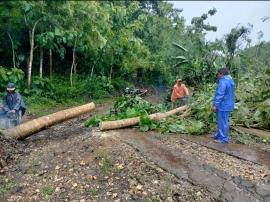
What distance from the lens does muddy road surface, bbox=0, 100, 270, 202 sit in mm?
5461

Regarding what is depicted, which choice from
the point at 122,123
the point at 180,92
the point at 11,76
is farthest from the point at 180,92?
the point at 11,76

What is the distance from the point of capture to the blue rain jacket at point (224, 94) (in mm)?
7770

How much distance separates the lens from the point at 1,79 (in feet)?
46.9

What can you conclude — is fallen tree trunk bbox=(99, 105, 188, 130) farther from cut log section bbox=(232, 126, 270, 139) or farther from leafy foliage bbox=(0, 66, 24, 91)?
leafy foliage bbox=(0, 66, 24, 91)

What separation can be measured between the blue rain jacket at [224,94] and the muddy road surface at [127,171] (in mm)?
857

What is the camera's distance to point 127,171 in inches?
238

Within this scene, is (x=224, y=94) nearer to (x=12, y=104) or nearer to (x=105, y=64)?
(x=12, y=104)

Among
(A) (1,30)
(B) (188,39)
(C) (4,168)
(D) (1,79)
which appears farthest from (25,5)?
(B) (188,39)

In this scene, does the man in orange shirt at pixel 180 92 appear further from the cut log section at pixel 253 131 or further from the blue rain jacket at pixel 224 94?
the blue rain jacket at pixel 224 94

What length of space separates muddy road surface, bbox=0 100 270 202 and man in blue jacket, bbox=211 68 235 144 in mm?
512

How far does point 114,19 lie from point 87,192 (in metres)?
15.0

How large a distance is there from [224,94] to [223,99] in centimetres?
12

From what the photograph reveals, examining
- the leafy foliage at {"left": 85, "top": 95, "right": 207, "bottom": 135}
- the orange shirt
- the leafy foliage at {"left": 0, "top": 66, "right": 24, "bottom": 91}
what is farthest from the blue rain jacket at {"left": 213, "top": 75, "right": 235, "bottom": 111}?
the leafy foliage at {"left": 0, "top": 66, "right": 24, "bottom": 91}

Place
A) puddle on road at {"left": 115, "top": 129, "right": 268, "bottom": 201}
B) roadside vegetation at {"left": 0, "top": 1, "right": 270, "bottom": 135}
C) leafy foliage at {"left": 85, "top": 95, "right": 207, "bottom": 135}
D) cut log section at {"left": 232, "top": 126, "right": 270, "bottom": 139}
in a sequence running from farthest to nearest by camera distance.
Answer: roadside vegetation at {"left": 0, "top": 1, "right": 270, "bottom": 135} → cut log section at {"left": 232, "top": 126, "right": 270, "bottom": 139} → leafy foliage at {"left": 85, "top": 95, "right": 207, "bottom": 135} → puddle on road at {"left": 115, "top": 129, "right": 268, "bottom": 201}
